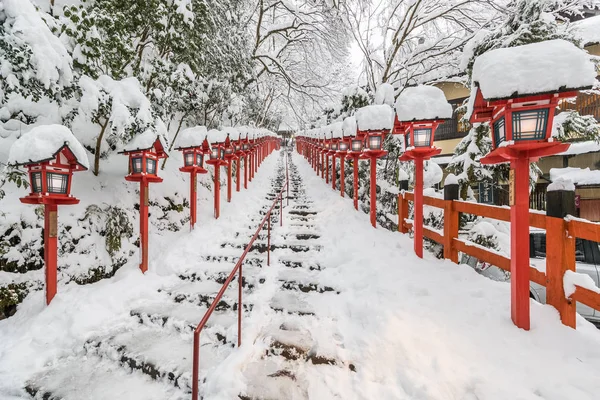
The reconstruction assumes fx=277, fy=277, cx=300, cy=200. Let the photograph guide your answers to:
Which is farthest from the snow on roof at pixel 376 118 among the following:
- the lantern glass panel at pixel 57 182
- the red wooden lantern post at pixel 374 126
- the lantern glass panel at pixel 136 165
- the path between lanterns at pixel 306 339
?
the lantern glass panel at pixel 57 182

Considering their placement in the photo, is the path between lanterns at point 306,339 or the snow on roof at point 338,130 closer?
the path between lanterns at point 306,339

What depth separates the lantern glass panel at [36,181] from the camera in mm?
3856

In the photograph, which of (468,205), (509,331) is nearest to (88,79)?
(468,205)

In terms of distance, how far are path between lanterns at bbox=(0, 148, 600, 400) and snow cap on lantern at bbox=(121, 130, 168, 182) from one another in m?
1.75

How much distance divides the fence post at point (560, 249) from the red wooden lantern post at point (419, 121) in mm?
2159

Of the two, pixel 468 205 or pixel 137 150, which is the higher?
pixel 137 150

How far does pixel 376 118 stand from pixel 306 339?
5489 millimetres

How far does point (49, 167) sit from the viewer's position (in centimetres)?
391

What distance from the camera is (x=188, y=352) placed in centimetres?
322

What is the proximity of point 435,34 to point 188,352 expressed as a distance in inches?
575

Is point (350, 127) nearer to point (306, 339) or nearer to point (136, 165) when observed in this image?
point (136, 165)

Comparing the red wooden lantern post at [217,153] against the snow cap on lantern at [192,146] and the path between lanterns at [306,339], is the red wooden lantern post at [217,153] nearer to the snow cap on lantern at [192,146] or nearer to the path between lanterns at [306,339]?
the snow cap on lantern at [192,146]

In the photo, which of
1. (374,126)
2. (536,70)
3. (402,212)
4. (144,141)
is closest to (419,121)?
(536,70)

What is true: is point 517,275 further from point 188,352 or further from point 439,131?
point 439,131
